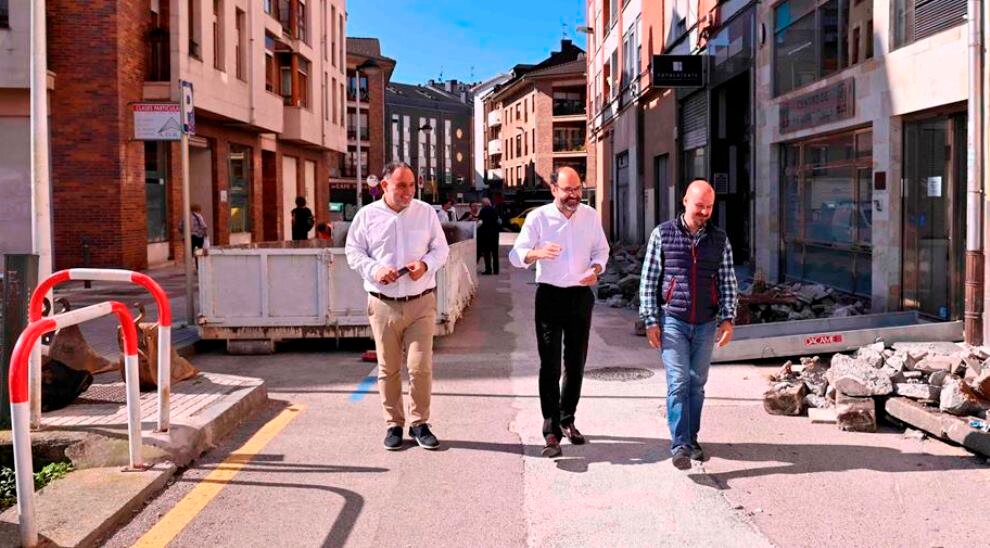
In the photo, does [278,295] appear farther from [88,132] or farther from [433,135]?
[433,135]

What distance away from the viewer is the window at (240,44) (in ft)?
92.3

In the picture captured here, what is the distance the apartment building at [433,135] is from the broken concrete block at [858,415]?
276 ft

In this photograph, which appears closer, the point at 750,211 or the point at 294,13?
the point at 750,211

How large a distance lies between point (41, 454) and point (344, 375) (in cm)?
369

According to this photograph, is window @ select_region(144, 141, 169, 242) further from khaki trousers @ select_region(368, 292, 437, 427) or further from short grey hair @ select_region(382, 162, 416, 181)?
khaki trousers @ select_region(368, 292, 437, 427)

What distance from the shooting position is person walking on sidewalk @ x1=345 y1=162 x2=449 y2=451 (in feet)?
20.4

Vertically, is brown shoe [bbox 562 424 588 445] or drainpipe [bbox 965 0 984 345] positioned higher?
drainpipe [bbox 965 0 984 345]

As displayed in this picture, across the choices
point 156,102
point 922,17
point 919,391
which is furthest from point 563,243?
point 156,102

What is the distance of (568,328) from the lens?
620 centimetres

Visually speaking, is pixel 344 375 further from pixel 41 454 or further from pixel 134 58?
pixel 134 58

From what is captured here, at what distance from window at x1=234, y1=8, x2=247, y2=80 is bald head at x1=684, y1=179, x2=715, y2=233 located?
80.1ft

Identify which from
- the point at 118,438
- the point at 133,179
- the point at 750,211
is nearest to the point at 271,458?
the point at 118,438

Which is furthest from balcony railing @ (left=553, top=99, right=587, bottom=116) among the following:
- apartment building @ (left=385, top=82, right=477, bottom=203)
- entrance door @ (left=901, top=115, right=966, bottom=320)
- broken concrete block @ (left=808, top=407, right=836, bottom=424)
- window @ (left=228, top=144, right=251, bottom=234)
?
broken concrete block @ (left=808, top=407, right=836, bottom=424)

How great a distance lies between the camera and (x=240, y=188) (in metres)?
31.1
